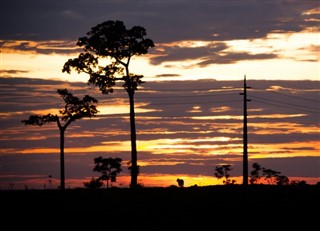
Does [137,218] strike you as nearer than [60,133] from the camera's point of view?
Yes

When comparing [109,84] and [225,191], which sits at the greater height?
[109,84]

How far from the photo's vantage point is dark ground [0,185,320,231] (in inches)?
1471

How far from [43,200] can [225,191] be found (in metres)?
15.8

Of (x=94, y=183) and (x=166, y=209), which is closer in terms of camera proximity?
(x=166, y=209)

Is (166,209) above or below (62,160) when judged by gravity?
below

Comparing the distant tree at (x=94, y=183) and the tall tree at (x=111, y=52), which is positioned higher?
the tall tree at (x=111, y=52)

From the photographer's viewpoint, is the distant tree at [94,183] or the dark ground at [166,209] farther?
the distant tree at [94,183]

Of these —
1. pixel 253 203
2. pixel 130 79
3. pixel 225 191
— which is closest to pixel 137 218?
pixel 253 203

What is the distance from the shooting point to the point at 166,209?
4294 centimetres

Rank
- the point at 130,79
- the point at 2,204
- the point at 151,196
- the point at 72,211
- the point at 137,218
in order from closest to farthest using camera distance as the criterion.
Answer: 1. the point at 137,218
2. the point at 72,211
3. the point at 2,204
4. the point at 151,196
5. the point at 130,79

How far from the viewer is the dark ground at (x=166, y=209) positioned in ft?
123

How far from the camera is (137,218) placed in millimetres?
39344

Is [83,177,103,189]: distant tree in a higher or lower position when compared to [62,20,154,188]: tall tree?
lower

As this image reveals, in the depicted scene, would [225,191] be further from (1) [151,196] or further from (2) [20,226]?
(2) [20,226]
